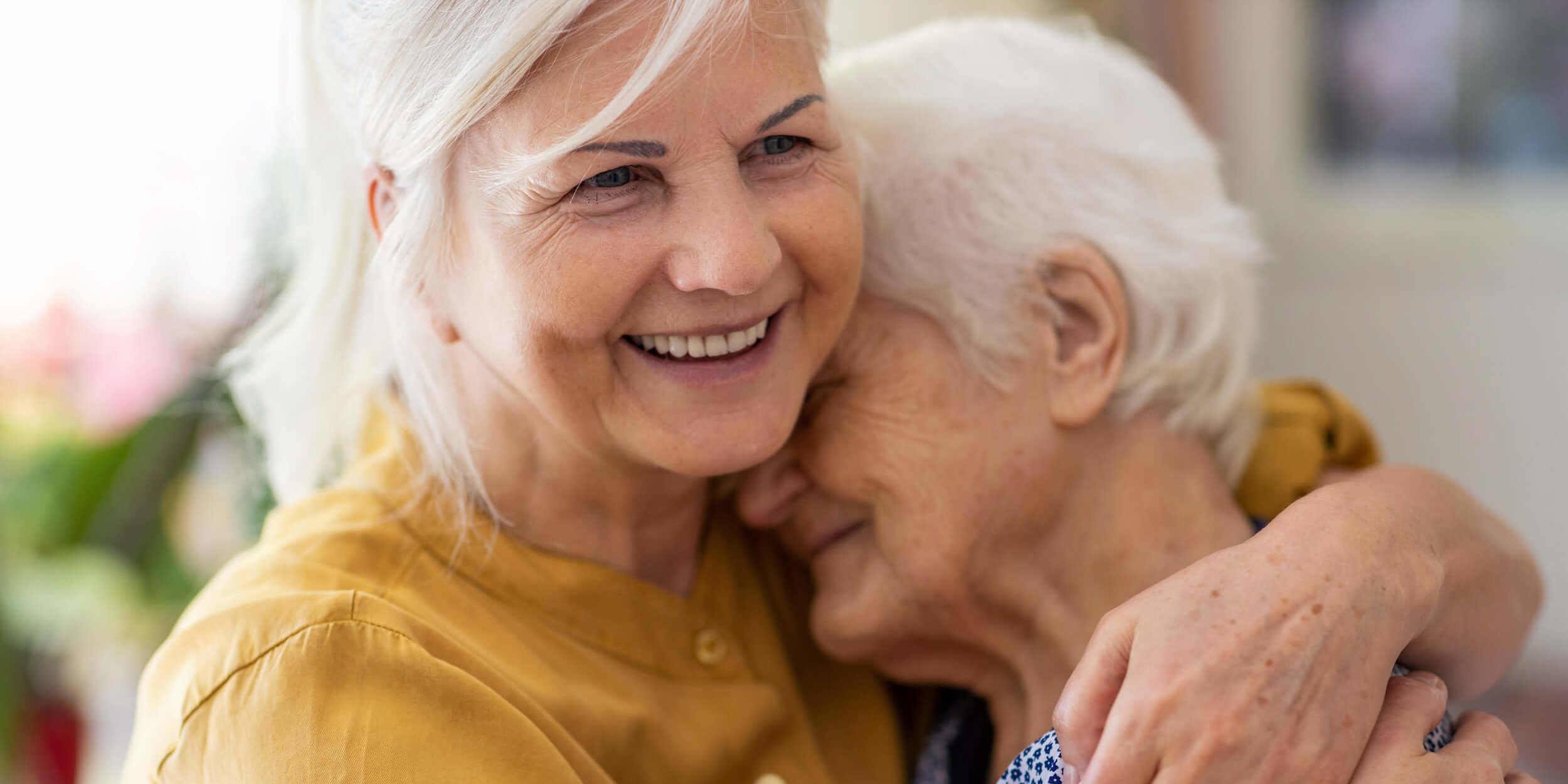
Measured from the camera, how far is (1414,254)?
452cm

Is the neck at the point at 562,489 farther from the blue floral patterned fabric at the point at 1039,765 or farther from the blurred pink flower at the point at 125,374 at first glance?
the blurred pink flower at the point at 125,374

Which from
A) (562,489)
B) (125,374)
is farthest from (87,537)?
(562,489)

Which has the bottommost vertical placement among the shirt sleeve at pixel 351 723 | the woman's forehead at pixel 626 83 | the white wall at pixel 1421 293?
the white wall at pixel 1421 293

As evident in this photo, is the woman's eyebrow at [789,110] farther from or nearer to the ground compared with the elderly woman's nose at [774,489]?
farther from the ground

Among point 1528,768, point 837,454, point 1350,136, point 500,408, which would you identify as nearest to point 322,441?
point 500,408

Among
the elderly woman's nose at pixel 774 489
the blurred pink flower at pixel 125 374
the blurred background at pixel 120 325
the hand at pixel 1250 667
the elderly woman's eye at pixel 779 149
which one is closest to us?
the hand at pixel 1250 667

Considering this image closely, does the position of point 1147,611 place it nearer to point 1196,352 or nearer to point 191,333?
point 1196,352

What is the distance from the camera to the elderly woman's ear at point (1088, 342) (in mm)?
1395

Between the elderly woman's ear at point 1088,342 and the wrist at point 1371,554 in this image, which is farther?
the elderly woman's ear at point 1088,342

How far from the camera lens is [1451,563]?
4.03 feet

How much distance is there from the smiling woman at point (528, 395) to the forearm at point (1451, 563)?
21.4 inches

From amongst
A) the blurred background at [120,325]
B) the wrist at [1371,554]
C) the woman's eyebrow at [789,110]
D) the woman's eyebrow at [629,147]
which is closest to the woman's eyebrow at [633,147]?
the woman's eyebrow at [629,147]

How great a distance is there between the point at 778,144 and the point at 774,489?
48 centimetres

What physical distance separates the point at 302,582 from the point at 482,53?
50 centimetres
